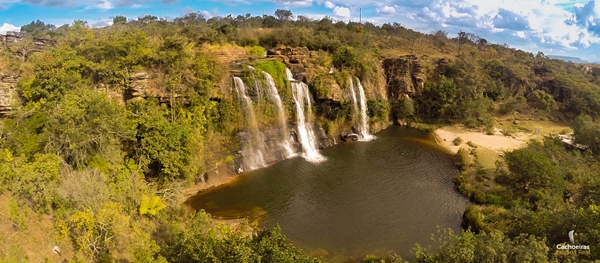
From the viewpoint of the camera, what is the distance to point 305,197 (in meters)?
23.6

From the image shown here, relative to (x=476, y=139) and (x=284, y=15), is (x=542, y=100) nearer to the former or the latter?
(x=476, y=139)

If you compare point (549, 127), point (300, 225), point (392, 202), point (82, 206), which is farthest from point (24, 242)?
point (549, 127)

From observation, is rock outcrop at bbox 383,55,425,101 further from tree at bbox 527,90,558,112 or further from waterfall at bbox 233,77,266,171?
waterfall at bbox 233,77,266,171

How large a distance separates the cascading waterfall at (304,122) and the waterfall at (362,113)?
5.98 meters

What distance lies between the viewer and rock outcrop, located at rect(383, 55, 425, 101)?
4381 cm

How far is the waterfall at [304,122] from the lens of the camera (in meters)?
32.0

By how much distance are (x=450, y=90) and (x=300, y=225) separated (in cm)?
3109

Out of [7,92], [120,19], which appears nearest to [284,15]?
[120,19]

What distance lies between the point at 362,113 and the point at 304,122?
831 cm

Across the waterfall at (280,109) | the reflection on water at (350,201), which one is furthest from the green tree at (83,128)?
the waterfall at (280,109)

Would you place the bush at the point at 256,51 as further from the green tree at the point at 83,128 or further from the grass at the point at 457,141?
the grass at the point at 457,141

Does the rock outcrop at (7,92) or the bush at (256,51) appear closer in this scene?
the rock outcrop at (7,92)

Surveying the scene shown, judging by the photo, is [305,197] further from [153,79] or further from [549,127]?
[549,127]

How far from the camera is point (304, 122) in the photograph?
33438mm
